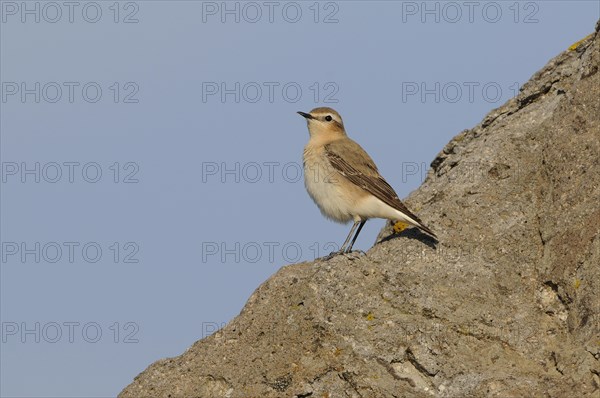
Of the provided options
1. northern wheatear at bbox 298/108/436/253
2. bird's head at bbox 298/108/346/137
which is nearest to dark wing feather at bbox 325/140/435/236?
northern wheatear at bbox 298/108/436/253

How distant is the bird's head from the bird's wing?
0.52m

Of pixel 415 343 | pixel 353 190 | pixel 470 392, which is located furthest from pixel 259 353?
pixel 353 190

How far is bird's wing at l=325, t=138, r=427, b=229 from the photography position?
561 inches

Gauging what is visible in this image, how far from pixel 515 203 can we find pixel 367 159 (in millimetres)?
4463

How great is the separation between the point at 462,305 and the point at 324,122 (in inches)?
272

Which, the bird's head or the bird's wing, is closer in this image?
the bird's wing

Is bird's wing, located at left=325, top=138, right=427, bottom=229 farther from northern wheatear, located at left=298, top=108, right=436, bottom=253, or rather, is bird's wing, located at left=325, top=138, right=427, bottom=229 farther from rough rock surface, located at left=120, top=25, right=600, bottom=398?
rough rock surface, located at left=120, top=25, right=600, bottom=398

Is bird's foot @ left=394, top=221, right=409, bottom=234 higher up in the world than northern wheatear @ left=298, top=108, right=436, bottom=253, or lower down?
lower down

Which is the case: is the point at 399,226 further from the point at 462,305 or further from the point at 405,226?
the point at 462,305

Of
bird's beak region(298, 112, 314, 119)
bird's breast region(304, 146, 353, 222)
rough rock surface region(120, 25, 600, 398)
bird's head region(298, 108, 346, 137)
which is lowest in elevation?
rough rock surface region(120, 25, 600, 398)

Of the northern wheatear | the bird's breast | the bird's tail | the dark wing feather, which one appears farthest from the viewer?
the bird's breast

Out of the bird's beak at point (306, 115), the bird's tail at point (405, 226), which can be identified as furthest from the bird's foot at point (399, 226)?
the bird's beak at point (306, 115)

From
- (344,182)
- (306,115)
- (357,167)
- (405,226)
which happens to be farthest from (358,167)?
(405,226)

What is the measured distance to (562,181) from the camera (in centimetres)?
1065
